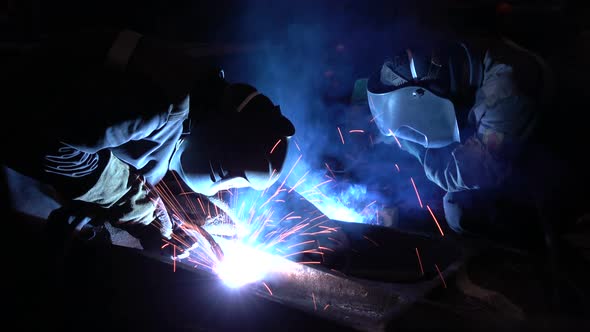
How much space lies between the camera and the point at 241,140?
7.20 ft

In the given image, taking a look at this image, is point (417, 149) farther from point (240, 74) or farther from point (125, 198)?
point (125, 198)

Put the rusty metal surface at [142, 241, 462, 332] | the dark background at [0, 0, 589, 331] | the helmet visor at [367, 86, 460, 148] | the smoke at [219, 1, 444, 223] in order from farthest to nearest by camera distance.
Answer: the smoke at [219, 1, 444, 223] < the helmet visor at [367, 86, 460, 148] < the rusty metal surface at [142, 241, 462, 332] < the dark background at [0, 0, 589, 331]

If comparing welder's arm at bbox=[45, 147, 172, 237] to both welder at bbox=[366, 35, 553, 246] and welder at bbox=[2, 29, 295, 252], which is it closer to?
welder at bbox=[2, 29, 295, 252]

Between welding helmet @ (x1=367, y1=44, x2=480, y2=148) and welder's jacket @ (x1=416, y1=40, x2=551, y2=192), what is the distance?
0.13 meters

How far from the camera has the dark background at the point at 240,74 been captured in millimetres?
1561

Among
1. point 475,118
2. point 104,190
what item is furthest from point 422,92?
point 104,190

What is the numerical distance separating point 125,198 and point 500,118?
2269 mm

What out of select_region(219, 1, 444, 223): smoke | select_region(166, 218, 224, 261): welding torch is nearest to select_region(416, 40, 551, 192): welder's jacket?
select_region(219, 1, 444, 223): smoke

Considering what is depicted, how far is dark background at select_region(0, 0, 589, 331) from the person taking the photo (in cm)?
156

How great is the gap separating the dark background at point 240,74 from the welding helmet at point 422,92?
30cm

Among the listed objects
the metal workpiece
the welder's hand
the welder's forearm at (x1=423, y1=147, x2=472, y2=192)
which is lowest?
the metal workpiece

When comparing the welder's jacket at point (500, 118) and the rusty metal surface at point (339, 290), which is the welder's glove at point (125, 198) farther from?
the welder's jacket at point (500, 118)

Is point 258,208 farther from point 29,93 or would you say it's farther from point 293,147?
point 29,93

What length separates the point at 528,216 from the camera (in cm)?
290
